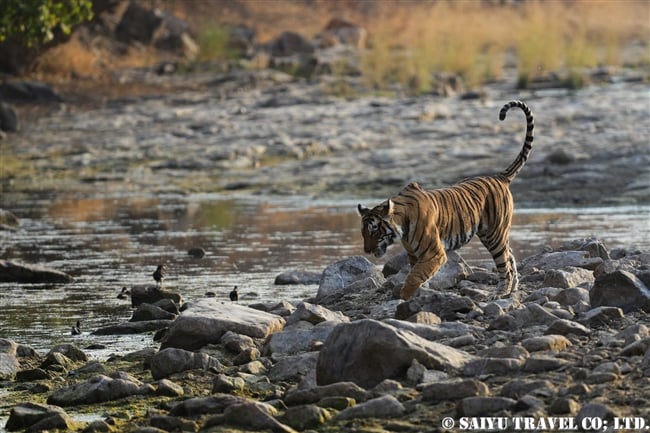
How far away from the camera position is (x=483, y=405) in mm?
6863

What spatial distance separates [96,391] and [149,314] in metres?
3.02

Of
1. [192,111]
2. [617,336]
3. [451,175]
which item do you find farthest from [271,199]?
[617,336]

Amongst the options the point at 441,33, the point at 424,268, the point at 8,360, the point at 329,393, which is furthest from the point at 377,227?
the point at 441,33

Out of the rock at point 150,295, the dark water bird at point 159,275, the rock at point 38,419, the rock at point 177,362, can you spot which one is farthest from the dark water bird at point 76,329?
the rock at point 38,419

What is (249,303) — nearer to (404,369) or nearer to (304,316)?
(304,316)

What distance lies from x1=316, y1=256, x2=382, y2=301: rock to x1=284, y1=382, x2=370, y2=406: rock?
151 inches

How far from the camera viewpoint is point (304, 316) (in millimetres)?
9594

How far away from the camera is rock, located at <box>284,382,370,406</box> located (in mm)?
7434

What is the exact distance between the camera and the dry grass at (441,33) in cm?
3309

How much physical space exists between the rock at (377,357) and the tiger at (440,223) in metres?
1.74

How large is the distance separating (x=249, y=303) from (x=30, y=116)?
18126 mm

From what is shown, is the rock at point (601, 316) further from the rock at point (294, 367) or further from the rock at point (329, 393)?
the rock at point (329, 393)

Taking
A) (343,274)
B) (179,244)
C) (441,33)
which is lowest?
(179,244)

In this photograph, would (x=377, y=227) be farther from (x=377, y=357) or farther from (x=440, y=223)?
(x=377, y=357)
